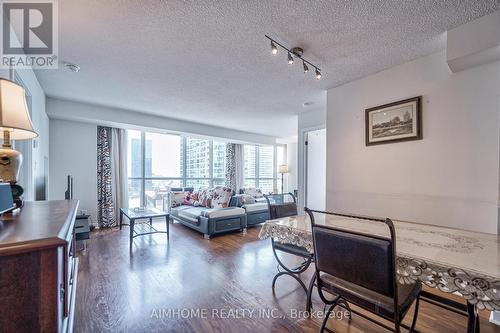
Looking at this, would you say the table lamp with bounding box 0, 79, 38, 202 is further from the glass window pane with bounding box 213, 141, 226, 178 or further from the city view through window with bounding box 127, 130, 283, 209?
the glass window pane with bounding box 213, 141, 226, 178

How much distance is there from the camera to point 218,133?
19.8 ft

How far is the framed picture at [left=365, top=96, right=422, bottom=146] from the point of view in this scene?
2.41 metres

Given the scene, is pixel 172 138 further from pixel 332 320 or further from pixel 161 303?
pixel 332 320

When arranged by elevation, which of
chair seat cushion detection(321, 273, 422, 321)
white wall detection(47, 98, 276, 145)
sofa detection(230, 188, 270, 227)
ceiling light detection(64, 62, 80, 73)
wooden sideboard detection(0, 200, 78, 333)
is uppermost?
ceiling light detection(64, 62, 80, 73)

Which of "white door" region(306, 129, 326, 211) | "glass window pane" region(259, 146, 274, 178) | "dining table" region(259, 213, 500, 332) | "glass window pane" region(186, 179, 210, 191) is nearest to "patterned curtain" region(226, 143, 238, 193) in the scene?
"glass window pane" region(186, 179, 210, 191)

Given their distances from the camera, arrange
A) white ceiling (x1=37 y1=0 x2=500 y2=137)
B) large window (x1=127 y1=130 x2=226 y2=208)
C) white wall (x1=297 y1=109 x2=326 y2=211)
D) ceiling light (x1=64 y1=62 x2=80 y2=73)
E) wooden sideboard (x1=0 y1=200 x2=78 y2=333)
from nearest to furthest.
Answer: wooden sideboard (x1=0 y1=200 x2=78 y2=333) → white ceiling (x1=37 y1=0 x2=500 y2=137) → ceiling light (x1=64 y1=62 x2=80 y2=73) → white wall (x1=297 y1=109 x2=326 y2=211) → large window (x1=127 y1=130 x2=226 y2=208)

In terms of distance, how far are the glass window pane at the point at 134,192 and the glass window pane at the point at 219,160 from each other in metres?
2.31

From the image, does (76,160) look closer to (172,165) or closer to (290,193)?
(172,165)

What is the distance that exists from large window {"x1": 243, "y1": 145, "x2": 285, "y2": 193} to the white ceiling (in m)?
4.60

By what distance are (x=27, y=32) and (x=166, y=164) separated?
14.3ft

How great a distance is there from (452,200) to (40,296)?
2980mm

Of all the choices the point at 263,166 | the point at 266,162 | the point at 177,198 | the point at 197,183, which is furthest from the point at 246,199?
the point at 266,162

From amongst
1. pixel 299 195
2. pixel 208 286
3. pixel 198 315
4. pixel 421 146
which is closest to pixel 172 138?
pixel 299 195

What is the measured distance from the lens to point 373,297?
1.30m
